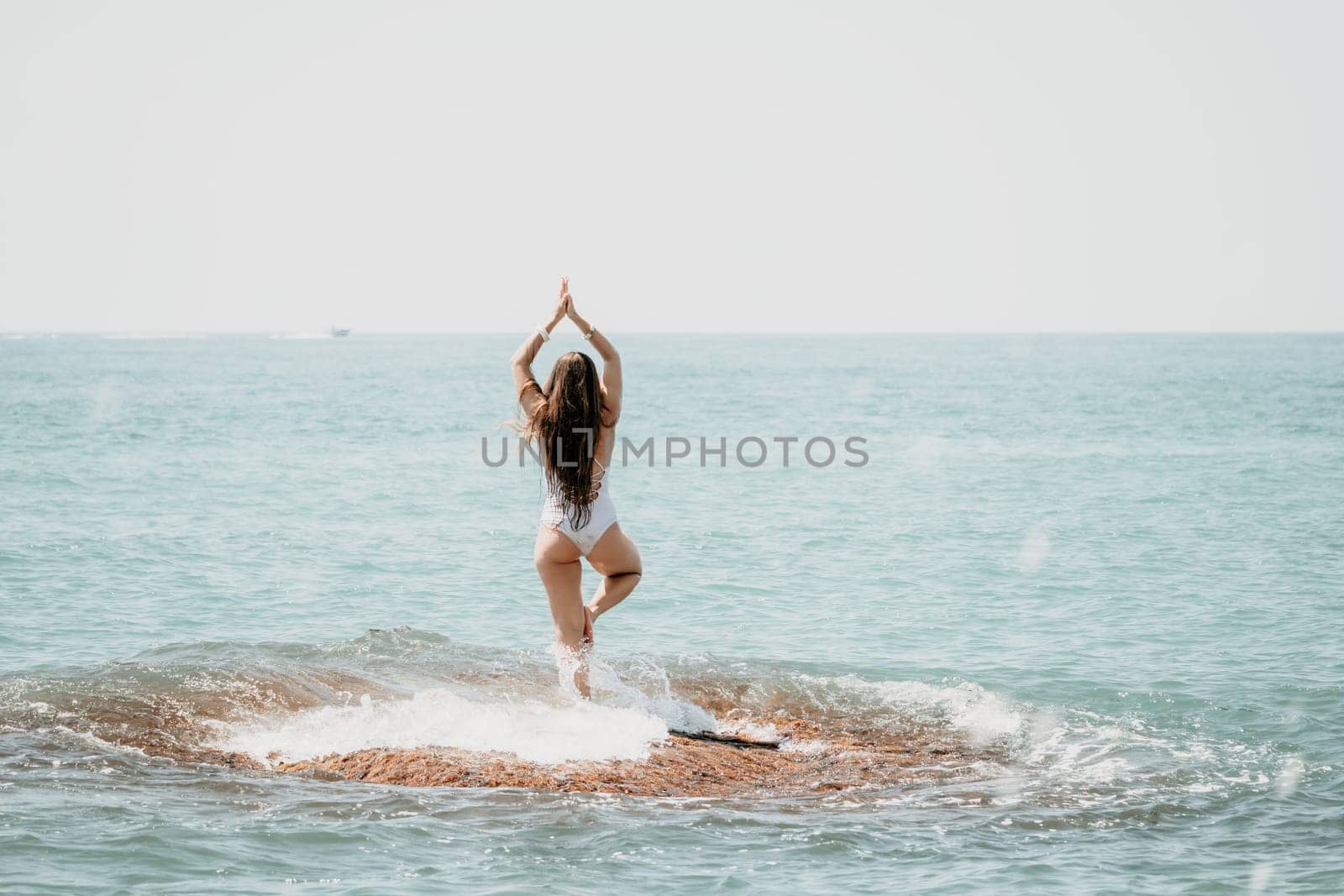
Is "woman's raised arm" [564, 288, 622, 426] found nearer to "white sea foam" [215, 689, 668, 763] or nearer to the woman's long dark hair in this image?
the woman's long dark hair

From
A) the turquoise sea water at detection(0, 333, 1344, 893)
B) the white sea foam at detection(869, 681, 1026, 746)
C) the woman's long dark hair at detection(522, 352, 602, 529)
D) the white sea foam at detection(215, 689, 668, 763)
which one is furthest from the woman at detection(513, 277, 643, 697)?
the white sea foam at detection(869, 681, 1026, 746)

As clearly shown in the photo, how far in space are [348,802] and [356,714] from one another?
1.79 m

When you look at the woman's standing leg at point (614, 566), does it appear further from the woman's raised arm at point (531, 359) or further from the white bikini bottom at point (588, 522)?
the woman's raised arm at point (531, 359)

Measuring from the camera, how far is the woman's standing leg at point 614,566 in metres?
8.36

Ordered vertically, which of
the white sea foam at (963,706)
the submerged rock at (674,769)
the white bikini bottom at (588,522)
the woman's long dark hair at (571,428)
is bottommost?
the white sea foam at (963,706)

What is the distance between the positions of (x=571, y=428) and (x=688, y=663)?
4012 millimetres

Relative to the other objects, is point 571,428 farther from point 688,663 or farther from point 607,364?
point 688,663

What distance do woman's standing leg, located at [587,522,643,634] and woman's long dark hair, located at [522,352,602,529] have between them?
242mm

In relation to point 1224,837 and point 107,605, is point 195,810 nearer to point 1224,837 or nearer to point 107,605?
point 1224,837

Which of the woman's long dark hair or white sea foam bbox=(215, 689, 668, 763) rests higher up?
the woman's long dark hair

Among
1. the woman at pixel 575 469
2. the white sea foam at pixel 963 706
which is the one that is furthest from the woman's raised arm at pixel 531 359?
the white sea foam at pixel 963 706

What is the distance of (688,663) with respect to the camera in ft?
37.3

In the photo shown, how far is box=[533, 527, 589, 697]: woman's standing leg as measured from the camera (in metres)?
A: 8.27

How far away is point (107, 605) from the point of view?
13969mm
